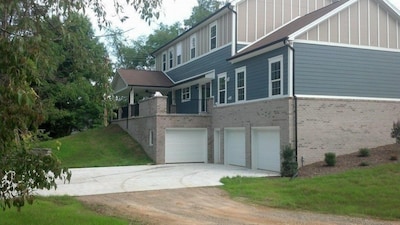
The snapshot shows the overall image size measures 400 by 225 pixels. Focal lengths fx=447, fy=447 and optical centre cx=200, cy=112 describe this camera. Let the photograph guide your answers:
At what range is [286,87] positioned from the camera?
19.8 m

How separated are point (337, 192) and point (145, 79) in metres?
23.3

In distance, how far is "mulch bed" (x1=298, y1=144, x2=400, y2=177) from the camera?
1742cm

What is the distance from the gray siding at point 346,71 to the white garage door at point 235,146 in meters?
4.97

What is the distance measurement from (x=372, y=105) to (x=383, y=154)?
320 cm

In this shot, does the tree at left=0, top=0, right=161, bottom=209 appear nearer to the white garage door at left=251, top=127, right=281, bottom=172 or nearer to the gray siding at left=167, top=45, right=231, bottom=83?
the white garage door at left=251, top=127, right=281, bottom=172

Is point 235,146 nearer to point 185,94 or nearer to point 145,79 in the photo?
point 185,94

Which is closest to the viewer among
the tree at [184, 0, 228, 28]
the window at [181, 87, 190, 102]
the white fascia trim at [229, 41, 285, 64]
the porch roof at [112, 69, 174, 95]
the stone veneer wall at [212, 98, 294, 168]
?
the stone veneer wall at [212, 98, 294, 168]

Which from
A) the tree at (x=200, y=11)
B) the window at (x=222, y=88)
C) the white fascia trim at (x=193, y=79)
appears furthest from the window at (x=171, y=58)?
the tree at (x=200, y=11)

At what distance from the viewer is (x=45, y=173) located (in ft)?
20.8

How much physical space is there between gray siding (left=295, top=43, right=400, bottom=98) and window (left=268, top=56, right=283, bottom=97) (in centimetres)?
86

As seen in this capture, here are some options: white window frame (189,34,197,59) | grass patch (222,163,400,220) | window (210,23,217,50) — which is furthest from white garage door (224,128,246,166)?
white window frame (189,34,197,59)

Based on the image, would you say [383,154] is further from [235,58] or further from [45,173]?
[45,173]

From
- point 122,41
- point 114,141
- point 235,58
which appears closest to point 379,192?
point 122,41

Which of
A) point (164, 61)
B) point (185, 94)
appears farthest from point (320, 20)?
point (164, 61)
